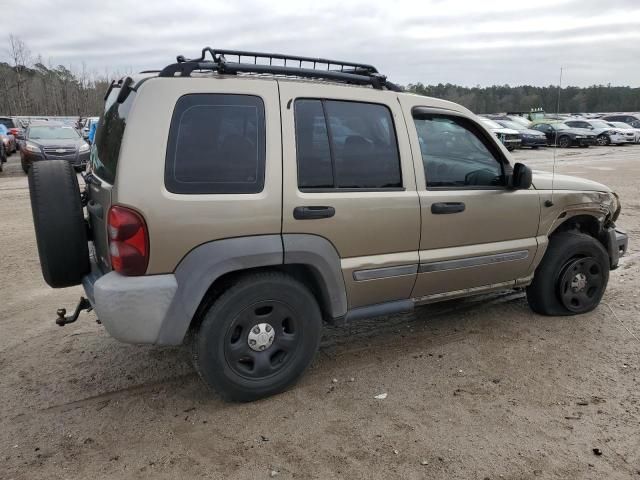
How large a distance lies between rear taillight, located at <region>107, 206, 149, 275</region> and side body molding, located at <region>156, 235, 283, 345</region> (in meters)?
0.21

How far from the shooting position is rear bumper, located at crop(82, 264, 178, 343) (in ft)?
9.20

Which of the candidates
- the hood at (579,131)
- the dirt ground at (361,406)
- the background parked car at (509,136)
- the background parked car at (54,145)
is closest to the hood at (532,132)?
the background parked car at (509,136)

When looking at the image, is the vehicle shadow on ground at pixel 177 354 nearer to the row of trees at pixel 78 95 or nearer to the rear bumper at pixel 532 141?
the rear bumper at pixel 532 141

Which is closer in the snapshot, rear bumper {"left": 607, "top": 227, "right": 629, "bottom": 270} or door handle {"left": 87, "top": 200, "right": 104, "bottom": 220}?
door handle {"left": 87, "top": 200, "right": 104, "bottom": 220}

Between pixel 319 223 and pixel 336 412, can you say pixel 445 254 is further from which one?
pixel 336 412

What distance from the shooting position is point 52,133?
16359 millimetres

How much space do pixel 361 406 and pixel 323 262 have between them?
931 millimetres

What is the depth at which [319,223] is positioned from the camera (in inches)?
126

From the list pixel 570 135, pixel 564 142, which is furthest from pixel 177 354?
pixel 570 135

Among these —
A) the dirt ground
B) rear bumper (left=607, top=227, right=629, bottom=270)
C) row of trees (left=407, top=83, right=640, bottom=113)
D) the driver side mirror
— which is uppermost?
row of trees (left=407, top=83, right=640, bottom=113)

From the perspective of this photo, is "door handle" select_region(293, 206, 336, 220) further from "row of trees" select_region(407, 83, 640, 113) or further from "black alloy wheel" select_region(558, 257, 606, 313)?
"row of trees" select_region(407, 83, 640, 113)

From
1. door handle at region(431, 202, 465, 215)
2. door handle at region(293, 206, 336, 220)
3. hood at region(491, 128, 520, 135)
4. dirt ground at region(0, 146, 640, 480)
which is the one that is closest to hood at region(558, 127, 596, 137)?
hood at region(491, 128, 520, 135)

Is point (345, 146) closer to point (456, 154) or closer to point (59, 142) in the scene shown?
point (456, 154)

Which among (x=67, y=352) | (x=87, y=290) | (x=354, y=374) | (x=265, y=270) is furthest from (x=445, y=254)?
(x=67, y=352)
